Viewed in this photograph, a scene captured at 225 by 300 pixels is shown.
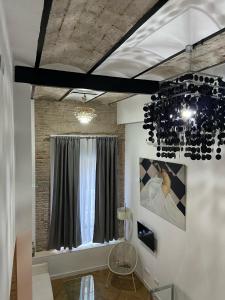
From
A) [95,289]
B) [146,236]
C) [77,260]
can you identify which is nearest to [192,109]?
[146,236]

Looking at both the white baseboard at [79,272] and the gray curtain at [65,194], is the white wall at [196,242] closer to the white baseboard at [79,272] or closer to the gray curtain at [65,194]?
the white baseboard at [79,272]

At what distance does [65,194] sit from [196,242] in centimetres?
268

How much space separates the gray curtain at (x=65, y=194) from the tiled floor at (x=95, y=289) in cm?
67

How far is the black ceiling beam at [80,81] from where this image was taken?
260cm

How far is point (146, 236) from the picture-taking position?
4.57 meters

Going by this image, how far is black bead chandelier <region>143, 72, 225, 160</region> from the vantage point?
6.01 ft

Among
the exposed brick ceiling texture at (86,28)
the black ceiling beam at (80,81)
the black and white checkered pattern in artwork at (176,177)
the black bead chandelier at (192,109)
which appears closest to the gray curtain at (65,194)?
the black and white checkered pattern in artwork at (176,177)

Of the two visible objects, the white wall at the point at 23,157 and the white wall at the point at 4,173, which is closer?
the white wall at the point at 4,173

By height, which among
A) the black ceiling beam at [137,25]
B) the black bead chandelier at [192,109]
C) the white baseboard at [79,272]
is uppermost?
the black ceiling beam at [137,25]

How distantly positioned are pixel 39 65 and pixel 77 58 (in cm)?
44

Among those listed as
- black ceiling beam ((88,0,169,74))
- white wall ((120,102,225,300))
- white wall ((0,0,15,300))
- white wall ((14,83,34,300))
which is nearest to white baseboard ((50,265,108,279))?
white wall ((120,102,225,300))

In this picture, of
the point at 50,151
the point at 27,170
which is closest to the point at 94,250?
the point at 50,151

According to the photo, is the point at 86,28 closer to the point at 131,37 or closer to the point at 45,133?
the point at 131,37

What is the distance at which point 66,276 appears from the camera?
4.94 m
